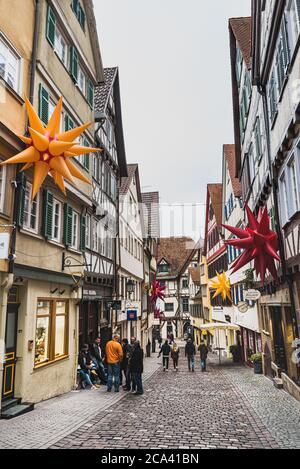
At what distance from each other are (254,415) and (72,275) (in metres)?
6.58

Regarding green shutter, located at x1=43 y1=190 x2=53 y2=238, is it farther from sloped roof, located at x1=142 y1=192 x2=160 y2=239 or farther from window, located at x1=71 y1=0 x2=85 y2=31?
sloped roof, located at x1=142 y1=192 x2=160 y2=239

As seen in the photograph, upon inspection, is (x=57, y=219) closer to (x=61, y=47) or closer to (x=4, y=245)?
(x=4, y=245)

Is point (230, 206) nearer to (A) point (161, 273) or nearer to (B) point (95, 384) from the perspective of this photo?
(B) point (95, 384)

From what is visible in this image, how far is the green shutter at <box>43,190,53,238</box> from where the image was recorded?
10.7 m

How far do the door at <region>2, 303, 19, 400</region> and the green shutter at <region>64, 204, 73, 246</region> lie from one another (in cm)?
334

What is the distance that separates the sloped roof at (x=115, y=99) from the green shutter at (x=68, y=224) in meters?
6.83

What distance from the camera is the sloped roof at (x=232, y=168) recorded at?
2339 cm

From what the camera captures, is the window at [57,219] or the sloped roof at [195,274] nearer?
the window at [57,219]

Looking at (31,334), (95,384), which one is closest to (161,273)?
(95,384)

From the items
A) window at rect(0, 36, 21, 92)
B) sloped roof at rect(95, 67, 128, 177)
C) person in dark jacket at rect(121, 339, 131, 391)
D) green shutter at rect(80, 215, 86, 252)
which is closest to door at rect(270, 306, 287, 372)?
person in dark jacket at rect(121, 339, 131, 391)

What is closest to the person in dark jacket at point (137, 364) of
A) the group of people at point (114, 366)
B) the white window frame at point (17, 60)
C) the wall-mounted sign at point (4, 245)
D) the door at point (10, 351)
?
the group of people at point (114, 366)

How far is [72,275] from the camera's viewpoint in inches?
482

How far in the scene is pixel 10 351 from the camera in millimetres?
9141

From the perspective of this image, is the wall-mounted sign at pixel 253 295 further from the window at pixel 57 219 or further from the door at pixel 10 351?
the door at pixel 10 351
